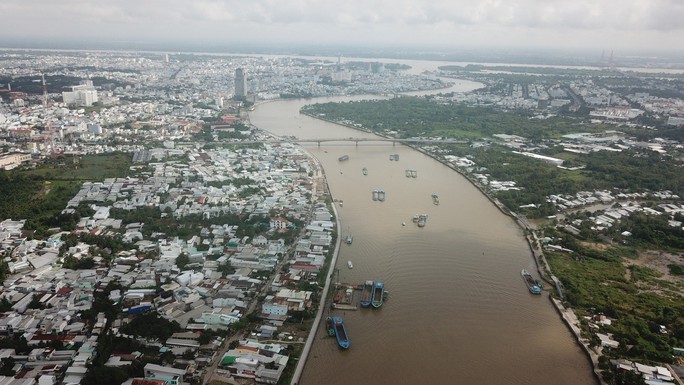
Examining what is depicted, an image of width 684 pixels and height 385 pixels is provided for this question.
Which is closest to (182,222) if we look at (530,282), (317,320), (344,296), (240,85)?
(344,296)

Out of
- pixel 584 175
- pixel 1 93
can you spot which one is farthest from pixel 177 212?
pixel 1 93

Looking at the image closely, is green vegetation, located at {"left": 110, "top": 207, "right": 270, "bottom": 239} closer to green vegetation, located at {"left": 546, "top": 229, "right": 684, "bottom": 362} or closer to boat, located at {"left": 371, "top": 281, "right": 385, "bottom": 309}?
boat, located at {"left": 371, "top": 281, "right": 385, "bottom": 309}

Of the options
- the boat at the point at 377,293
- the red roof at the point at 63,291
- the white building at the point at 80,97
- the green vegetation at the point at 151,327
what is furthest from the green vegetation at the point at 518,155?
the white building at the point at 80,97

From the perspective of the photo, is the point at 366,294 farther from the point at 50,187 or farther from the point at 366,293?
the point at 50,187

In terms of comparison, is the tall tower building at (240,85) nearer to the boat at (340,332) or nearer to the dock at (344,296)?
the dock at (344,296)

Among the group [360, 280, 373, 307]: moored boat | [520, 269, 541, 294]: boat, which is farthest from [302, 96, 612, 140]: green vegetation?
[360, 280, 373, 307]: moored boat

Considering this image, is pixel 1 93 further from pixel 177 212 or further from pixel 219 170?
pixel 177 212
